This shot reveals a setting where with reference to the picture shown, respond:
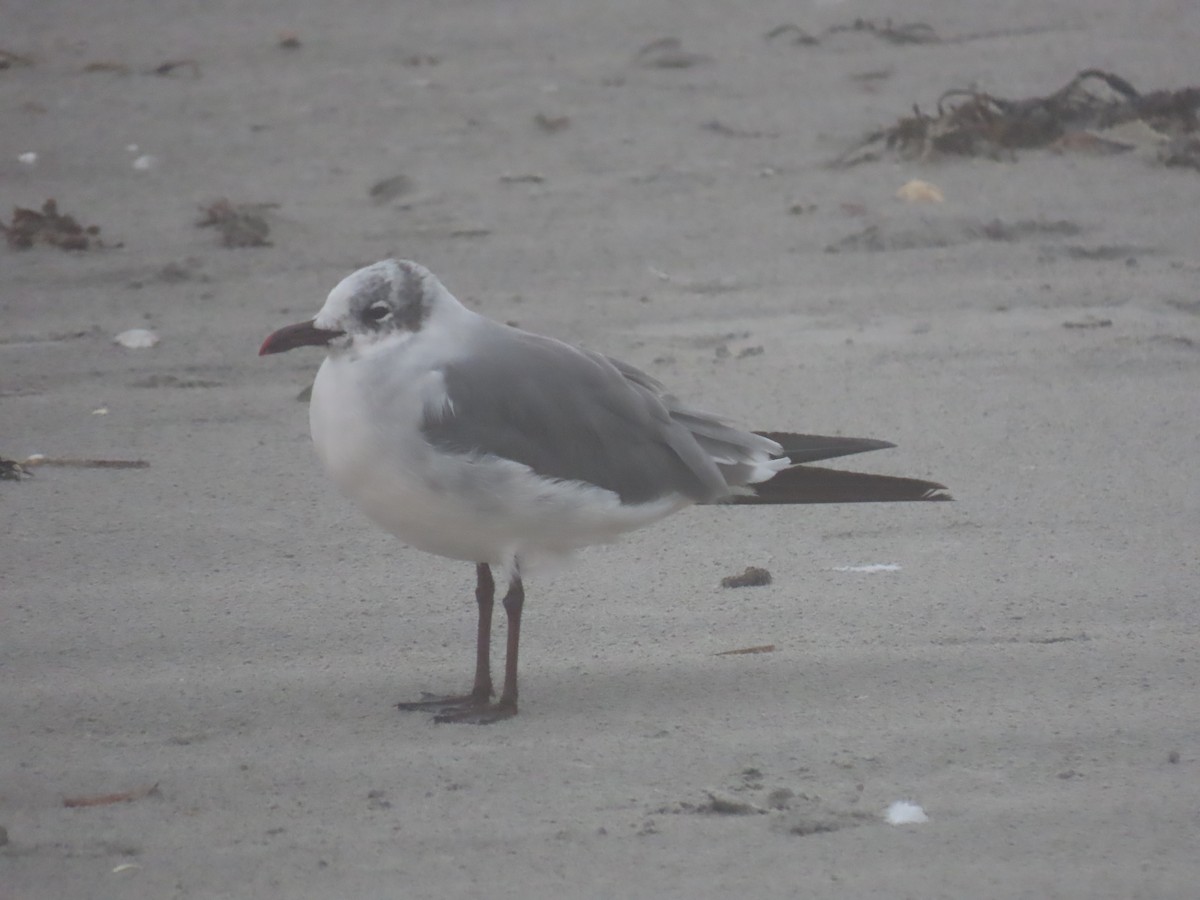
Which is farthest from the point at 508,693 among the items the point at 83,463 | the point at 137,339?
the point at 137,339

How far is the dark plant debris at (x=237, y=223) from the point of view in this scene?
23.3 ft

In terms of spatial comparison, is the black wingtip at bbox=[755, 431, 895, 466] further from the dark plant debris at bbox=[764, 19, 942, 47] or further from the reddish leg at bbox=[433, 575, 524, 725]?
the dark plant debris at bbox=[764, 19, 942, 47]

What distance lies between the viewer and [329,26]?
10.3 m

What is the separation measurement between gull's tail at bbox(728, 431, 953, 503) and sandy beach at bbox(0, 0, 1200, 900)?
1.05 feet

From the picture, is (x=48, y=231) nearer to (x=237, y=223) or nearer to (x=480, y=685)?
(x=237, y=223)

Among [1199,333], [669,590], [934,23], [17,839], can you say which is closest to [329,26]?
[934,23]

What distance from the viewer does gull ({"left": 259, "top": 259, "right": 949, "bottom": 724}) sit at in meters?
3.42

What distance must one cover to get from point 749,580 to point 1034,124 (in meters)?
4.38

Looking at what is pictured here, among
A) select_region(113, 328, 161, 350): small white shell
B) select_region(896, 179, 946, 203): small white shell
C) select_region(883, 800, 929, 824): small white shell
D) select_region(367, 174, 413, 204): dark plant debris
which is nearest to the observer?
select_region(883, 800, 929, 824): small white shell

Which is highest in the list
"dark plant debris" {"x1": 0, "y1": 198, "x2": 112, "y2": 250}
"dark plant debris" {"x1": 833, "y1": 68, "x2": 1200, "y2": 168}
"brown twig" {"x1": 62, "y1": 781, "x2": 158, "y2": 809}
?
"dark plant debris" {"x1": 833, "y1": 68, "x2": 1200, "y2": 168}

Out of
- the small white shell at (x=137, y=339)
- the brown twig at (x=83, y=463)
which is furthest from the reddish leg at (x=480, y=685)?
the small white shell at (x=137, y=339)

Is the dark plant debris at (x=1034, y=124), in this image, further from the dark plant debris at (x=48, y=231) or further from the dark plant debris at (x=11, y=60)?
the dark plant debris at (x=11, y=60)

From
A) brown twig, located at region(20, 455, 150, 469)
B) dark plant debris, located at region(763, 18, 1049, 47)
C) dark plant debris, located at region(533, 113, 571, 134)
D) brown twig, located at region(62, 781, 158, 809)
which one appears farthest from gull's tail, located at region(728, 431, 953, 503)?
dark plant debris, located at region(763, 18, 1049, 47)

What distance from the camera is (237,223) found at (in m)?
7.17
